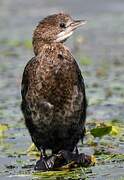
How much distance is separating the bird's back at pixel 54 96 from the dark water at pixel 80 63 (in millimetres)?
463

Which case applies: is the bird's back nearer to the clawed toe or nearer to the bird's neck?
the bird's neck

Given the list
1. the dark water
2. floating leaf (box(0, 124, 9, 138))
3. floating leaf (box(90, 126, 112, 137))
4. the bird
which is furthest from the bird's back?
floating leaf (box(0, 124, 9, 138))

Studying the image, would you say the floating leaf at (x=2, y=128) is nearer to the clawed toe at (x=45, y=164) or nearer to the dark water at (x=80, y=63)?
the dark water at (x=80, y=63)

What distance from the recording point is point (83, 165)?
923cm

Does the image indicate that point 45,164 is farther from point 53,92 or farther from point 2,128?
point 2,128

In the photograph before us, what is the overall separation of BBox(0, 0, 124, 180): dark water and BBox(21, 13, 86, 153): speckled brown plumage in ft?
1.47

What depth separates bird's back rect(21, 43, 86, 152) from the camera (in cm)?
893

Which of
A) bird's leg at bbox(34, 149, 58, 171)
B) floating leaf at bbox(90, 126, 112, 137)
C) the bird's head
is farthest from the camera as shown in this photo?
floating leaf at bbox(90, 126, 112, 137)

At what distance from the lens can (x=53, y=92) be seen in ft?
29.3

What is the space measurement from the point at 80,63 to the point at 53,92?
7491 millimetres

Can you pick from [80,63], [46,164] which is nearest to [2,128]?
[46,164]

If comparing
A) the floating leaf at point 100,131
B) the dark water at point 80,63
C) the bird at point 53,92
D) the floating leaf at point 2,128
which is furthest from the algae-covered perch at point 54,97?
the floating leaf at point 2,128

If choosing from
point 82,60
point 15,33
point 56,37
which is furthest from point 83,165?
point 15,33

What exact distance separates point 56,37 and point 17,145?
2135 mm
